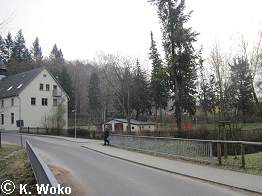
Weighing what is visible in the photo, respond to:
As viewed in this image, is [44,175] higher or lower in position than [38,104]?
lower

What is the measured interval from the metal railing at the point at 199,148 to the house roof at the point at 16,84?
122ft

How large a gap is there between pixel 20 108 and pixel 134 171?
47284mm

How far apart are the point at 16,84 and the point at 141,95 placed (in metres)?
24.1

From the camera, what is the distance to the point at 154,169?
16.8 meters

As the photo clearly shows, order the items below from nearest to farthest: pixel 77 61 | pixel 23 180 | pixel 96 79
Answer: pixel 23 180 < pixel 96 79 < pixel 77 61

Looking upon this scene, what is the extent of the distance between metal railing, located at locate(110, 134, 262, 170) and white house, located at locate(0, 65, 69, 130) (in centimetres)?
3582

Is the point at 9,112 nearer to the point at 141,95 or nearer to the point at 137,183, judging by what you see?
the point at 141,95

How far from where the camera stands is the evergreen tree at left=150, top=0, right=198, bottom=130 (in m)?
39.4

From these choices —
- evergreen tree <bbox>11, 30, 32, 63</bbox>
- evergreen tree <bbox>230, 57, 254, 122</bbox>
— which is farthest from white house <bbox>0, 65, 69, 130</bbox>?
evergreen tree <bbox>11, 30, 32, 63</bbox>

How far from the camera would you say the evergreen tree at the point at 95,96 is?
3708 inches

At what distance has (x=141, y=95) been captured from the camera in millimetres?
78062

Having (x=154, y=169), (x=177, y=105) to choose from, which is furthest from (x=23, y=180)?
(x=177, y=105)

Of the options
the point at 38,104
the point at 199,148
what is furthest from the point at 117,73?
the point at 199,148

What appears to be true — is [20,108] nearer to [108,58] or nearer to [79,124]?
[108,58]
